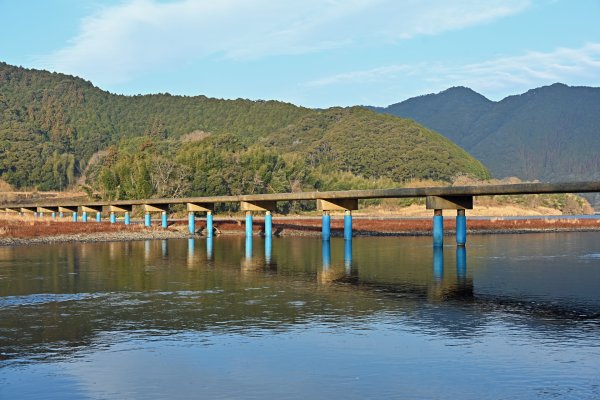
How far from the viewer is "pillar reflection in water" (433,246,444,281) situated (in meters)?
31.3

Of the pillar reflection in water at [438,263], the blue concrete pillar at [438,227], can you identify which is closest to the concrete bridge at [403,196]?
the blue concrete pillar at [438,227]

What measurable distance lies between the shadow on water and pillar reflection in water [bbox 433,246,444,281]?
3.6 inches

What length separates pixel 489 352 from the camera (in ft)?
49.7

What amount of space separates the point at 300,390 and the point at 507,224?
3350 inches

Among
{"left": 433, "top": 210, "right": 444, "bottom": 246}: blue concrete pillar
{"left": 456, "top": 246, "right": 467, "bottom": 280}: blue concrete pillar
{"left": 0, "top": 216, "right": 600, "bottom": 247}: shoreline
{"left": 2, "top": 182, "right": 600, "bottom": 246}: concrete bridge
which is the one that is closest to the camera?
{"left": 456, "top": 246, "right": 467, "bottom": 280}: blue concrete pillar

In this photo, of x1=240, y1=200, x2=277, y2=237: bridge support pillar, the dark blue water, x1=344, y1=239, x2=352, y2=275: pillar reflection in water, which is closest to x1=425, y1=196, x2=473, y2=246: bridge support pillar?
x1=344, y1=239, x2=352, y2=275: pillar reflection in water

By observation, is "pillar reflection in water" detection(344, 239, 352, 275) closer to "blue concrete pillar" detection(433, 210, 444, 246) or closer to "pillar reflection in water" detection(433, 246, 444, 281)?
"pillar reflection in water" detection(433, 246, 444, 281)

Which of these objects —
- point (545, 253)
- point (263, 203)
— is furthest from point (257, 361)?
point (263, 203)

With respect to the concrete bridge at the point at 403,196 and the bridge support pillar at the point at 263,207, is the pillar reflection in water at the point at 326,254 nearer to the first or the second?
the concrete bridge at the point at 403,196

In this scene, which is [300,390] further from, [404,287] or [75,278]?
[75,278]

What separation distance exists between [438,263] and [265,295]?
15.6 meters

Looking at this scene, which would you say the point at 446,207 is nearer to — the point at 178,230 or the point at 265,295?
the point at 265,295

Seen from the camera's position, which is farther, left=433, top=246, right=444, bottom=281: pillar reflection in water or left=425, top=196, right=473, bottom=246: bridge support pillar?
left=425, top=196, right=473, bottom=246: bridge support pillar

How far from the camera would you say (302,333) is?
17.6m
